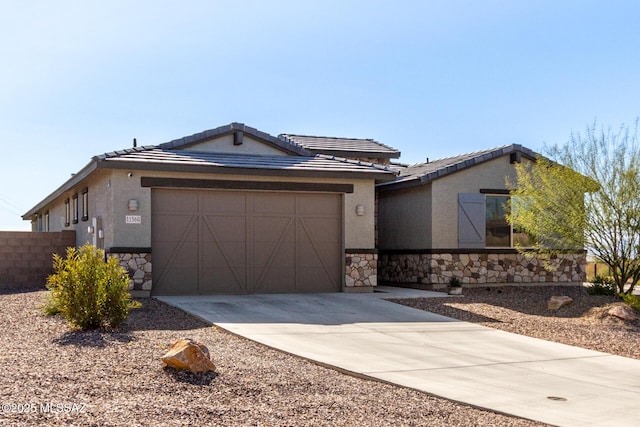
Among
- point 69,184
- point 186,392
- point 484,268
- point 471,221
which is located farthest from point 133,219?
point 484,268

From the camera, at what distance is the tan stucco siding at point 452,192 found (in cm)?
1808

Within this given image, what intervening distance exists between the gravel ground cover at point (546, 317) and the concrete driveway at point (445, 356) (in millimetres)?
584

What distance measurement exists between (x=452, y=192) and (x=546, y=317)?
5.18 metres

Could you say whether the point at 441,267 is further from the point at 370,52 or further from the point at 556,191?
the point at 370,52

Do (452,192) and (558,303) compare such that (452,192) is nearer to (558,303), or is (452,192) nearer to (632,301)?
(558,303)

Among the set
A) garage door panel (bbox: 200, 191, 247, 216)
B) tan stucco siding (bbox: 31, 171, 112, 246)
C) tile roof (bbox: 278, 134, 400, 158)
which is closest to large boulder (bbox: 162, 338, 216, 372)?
garage door panel (bbox: 200, 191, 247, 216)

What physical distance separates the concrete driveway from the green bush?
1.71 m

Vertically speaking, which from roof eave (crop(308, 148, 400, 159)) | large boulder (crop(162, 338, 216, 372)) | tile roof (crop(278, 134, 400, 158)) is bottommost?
large boulder (crop(162, 338, 216, 372))

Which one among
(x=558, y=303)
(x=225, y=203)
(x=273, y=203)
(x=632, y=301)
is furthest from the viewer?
(x=273, y=203)

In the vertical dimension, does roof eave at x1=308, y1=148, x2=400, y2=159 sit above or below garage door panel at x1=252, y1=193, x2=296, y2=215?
above

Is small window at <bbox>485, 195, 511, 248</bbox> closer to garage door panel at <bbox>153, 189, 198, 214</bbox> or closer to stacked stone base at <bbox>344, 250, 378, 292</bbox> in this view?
stacked stone base at <bbox>344, 250, 378, 292</bbox>

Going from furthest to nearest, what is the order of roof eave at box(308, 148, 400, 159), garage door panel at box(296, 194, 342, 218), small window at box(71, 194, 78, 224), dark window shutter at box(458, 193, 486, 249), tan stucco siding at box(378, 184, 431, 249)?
roof eave at box(308, 148, 400, 159), small window at box(71, 194, 78, 224), tan stucco siding at box(378, 184, 431, 249), dark window shutter at box(458, 193, 486, 249), garage door panel at box(296, 194, 342, 218)

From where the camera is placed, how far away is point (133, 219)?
1488 cm

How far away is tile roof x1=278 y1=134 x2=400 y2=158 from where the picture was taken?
902 inches
